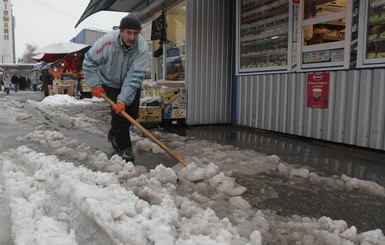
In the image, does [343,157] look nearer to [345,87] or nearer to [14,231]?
[345,87]

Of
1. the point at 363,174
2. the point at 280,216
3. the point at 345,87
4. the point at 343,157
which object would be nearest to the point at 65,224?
the point at 280,216

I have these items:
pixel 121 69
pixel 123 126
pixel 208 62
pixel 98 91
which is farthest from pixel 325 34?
pixel 98 91

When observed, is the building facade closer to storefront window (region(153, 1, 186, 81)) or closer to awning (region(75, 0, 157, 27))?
awning (region(75, 0, 157, 27))

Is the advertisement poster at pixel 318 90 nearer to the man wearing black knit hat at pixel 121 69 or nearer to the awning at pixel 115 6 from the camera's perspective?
the man wearing black knit hat at pixel 121 69

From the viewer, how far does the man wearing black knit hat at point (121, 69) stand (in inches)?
166

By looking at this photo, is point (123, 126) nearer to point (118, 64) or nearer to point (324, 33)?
point (118, 64)

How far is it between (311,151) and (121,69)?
282cm

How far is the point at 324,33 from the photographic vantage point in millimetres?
5594

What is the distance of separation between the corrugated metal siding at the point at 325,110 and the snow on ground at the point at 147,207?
147cm

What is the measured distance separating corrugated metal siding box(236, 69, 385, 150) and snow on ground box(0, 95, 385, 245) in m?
1.47

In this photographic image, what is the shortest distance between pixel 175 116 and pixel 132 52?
3207mm

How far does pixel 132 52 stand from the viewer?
14.4 feet

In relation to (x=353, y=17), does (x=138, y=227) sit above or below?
below

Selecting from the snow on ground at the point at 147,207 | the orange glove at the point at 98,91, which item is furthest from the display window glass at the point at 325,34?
the orange glove at the point at 98,91
